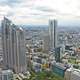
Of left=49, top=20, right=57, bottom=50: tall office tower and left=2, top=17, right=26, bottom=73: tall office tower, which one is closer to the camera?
left=2, top=17, right=26, bottom=73: tall office tower

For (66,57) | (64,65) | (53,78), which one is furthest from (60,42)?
(53,78)

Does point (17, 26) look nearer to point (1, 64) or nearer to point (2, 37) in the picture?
point (2, 37)

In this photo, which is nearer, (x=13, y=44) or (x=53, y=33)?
(x=13, y=44)

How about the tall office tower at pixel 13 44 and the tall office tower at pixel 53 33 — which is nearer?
the tall office tower at pixel 13 44

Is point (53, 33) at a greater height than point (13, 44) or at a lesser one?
greater

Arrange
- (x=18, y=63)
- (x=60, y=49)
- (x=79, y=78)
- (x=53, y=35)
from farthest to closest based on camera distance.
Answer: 1. (x=53, y=35)
2. (x=60, y=49)
3. (x=18, y=63)
4. (x=79, y=78)

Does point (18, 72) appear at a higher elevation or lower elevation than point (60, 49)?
lower

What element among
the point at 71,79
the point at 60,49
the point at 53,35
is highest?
the point at 53,35

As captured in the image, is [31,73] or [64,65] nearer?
[31,73]
